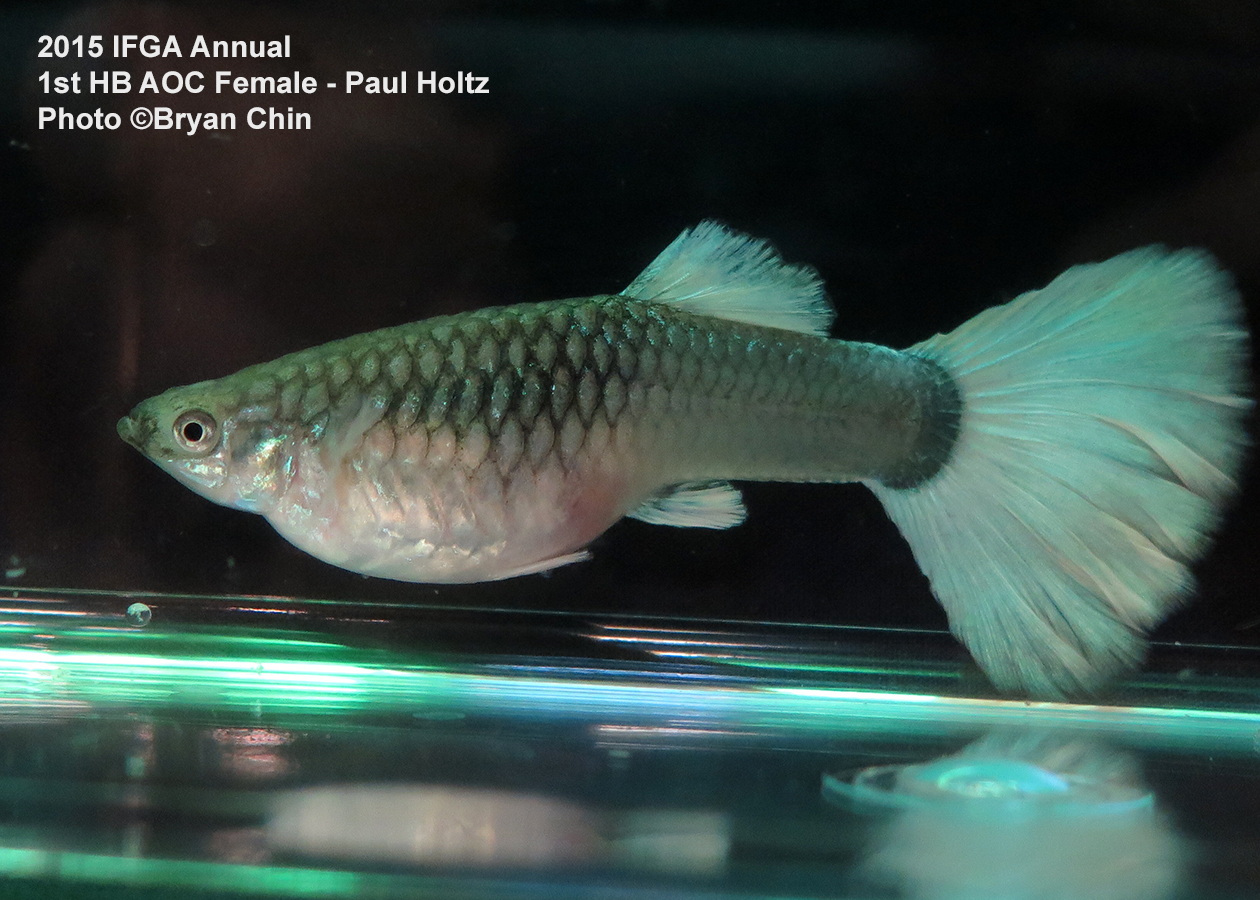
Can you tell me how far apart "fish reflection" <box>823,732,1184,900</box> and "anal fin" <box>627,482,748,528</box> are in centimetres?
52

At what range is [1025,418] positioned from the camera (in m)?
1.77

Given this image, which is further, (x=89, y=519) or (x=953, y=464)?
(x=89, y=519)

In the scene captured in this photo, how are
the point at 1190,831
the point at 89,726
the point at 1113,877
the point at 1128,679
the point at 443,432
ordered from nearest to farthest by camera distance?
the point at 1113,877 → the point at 1190,831 → the point at 443,432 → the point at 89,726 → the point at 1128,679

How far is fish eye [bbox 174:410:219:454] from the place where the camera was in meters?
1.60

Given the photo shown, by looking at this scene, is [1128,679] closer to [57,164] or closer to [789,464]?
[789,464]

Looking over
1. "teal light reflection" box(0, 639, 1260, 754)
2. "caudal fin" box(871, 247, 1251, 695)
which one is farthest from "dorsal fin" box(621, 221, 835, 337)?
"teal light reflection" box(0, 639, 1260, 754)

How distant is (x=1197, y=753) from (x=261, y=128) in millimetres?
2549

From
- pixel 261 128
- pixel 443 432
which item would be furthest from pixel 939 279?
pixel 261 128

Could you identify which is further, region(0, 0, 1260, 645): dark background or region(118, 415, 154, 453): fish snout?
region(0, 0, 1260, 645): dark background

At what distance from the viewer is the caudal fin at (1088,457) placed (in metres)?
1.70

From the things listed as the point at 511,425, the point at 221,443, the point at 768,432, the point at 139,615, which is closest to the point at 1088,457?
the point at 768,432

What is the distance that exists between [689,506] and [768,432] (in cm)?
21

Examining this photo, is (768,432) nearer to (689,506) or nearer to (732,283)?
(689,506)

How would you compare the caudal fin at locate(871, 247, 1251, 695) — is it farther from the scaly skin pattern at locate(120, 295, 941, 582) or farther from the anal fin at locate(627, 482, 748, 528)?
the anal fin at locate(627, 482, 748, 528)
